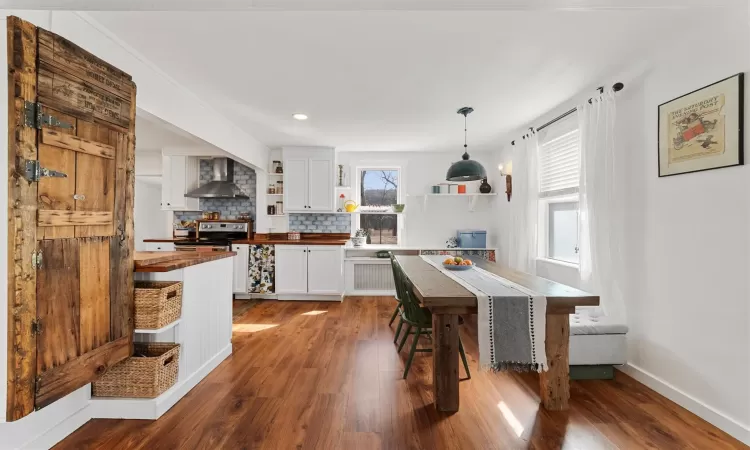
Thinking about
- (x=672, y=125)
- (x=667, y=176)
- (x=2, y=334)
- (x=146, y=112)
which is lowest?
(x=2, y=334)

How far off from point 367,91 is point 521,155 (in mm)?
2407

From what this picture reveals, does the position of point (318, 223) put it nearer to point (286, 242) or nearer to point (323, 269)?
point (286, 242)

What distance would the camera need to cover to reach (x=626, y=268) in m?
2.75

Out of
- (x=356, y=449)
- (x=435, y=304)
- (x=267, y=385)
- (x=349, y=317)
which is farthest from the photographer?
(x=349, y=317)

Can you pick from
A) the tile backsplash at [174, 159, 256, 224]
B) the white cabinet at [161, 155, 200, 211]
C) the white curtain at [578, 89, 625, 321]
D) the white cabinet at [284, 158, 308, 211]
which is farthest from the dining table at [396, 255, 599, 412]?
the white cabinet at [161, 155, 200, 211]

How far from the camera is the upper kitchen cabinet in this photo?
5438mm

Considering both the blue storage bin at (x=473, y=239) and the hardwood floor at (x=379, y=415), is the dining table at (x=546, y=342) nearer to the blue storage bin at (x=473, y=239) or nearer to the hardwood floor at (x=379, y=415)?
the hardwood floor at (x=379, y=415)

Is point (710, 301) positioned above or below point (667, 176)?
below

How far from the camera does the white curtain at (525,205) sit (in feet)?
13.6

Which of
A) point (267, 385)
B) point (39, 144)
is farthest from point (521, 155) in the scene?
point (39, 144)

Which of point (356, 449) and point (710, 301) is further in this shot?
point (710, 301)

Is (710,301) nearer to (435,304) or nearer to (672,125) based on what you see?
(672,125)

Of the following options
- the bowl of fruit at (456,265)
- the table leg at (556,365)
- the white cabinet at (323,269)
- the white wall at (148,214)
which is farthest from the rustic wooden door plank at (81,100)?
the white wall at (148,214)

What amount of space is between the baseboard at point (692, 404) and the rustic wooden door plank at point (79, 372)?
3379 mm
